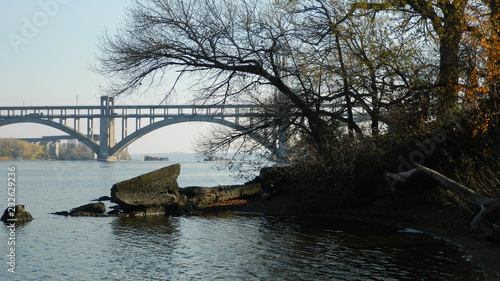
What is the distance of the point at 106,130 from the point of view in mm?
75688

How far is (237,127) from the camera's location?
21.0 metres

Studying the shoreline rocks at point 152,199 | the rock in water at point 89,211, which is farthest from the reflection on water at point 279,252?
the rock in water at point 89,211

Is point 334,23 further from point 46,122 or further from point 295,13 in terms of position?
point 46,122

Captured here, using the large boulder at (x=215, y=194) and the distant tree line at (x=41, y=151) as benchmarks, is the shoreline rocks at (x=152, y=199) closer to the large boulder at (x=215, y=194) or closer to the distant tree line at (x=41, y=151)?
the large boulder at (x=215, y=194)

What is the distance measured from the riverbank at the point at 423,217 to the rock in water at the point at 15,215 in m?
6.24

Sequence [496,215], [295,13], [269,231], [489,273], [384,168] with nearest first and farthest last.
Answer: [489,273]
[496,215]
[269,231]
[384,168]
[295,13]

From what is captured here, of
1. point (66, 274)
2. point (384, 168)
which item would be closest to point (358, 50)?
point (384, 168)

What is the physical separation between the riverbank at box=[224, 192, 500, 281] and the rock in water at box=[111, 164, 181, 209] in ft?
7.31

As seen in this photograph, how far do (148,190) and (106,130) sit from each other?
59.3 metres

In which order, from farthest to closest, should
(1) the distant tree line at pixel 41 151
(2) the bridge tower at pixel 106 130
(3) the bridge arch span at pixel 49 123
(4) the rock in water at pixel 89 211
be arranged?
(1) the distant tree line at pixel 41 151 → (2) the bridge tower at pixel 106 130 → (3) the bridge arch span at pixel 49 123 → (4) the rock in water at pixel 89 211

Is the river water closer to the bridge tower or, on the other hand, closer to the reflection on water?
the reflection on water

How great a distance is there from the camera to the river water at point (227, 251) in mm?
9391

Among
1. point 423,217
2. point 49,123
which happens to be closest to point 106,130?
point 49,123

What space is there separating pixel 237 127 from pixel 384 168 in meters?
6.56
